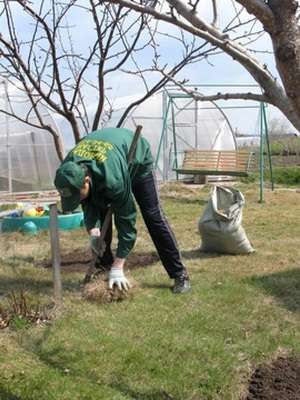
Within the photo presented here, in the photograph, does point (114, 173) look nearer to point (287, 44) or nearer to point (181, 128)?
point (287, 44)

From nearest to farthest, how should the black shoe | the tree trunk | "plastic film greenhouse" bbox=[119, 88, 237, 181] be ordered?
the tree trunk
the black shoe
"plastic film greenhouse" bbox=[119, 88, 237, 181]

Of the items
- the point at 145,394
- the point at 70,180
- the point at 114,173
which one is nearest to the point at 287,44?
the point at 145,394

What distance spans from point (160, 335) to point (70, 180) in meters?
1.07

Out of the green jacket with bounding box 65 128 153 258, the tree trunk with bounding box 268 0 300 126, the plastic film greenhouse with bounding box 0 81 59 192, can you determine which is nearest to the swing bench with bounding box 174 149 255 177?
Result: the plastic film greenhouse with bounding box 0 81 59 192

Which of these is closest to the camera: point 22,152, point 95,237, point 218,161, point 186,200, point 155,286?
point 95,237

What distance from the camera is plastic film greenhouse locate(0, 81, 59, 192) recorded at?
13359 millimetres

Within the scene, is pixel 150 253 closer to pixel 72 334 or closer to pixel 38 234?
pixel 38 234

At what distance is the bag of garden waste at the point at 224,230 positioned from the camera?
18.6 feet

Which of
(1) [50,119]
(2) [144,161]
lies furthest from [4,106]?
(2) [144,161]

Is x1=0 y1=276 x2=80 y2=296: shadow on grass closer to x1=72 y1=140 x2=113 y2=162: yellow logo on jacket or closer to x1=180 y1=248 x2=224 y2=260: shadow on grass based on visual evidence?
x1=72 y1=140 x2=113 y2=162: yellow logo on jacket

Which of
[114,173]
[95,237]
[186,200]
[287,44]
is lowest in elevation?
[186,200]

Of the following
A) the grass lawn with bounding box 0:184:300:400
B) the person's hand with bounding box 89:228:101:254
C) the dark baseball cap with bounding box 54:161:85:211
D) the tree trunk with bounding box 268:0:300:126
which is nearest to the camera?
the tree trunk with bounding box 268:0:300:126

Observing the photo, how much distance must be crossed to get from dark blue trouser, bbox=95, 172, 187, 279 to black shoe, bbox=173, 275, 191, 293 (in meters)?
0.03

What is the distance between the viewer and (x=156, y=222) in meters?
4.46
